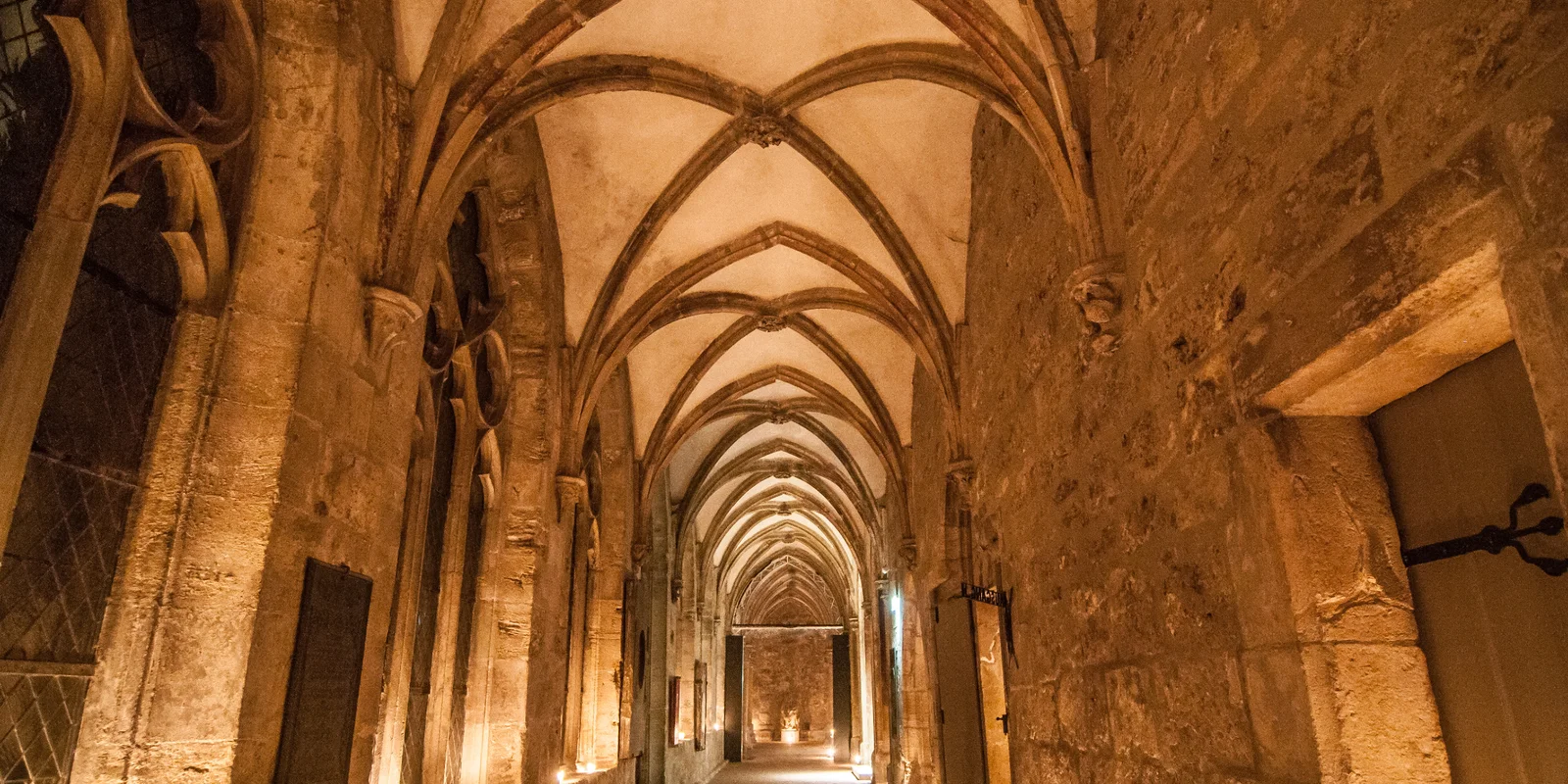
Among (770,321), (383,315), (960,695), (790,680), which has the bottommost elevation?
(960,695)

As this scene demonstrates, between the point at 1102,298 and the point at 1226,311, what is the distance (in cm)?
89

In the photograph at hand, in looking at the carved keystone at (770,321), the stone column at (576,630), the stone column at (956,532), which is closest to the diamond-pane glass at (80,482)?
the stone column at (576,630)

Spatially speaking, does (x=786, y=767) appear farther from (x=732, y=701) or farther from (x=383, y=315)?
(x=383, y=315)

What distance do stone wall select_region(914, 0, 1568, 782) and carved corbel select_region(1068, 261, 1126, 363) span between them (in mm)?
52

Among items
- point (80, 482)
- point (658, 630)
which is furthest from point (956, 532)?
point (658, 630)

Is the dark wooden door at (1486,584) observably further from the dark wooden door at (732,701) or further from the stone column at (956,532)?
the dark wooden door at (732,701)

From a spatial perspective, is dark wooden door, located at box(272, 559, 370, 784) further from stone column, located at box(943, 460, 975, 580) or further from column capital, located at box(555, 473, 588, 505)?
stone column, located at box(943, 460, 975, 580)

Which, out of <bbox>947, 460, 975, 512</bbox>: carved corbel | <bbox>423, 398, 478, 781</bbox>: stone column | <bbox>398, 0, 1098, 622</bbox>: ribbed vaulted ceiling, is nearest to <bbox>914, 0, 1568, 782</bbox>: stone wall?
<bbox>398, 0, 1098, 622</bbox>: ribbed vaulted ceiling

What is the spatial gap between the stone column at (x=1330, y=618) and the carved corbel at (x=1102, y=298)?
1.13 m

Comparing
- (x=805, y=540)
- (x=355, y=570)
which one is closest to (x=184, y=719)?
(x=355, y=570)

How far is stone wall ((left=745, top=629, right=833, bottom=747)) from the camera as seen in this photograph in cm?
3288

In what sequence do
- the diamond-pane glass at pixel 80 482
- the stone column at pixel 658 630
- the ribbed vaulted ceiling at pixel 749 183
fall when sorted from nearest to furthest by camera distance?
A: the diamond-pane glass at pixel 80 482
the ribbed vaulted ceiling at pixel 749 183
the stone column at pixel 658 630

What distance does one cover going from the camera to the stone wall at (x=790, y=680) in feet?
108

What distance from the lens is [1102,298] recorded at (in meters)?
3.78
